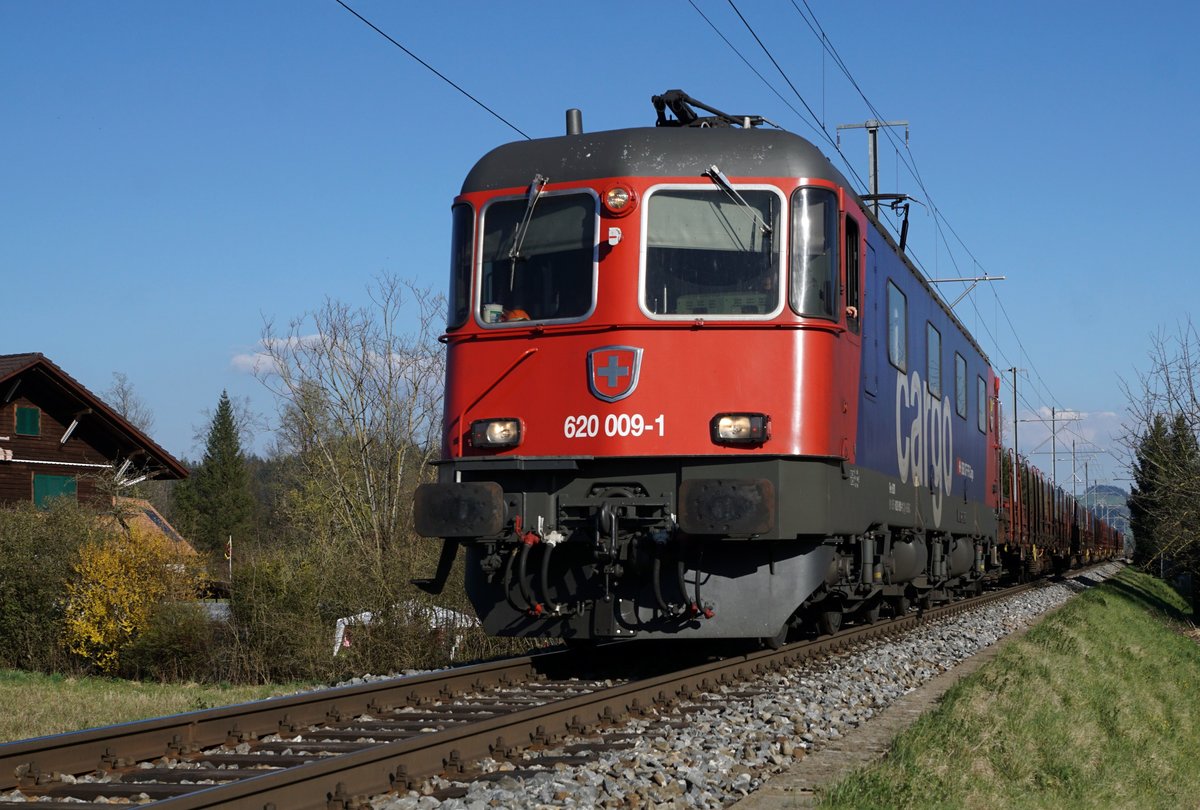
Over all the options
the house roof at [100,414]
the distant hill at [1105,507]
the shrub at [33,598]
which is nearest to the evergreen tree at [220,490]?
the house roof at [100,414]

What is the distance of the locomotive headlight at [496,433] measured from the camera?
875 centimetres

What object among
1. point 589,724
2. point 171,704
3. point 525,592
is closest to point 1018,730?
point 589,724

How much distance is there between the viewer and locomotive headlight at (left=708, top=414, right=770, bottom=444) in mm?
8289

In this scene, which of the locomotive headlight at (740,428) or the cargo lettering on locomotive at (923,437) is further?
the cargo lettering on locomotive at (923,437)

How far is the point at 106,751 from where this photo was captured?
5656mm

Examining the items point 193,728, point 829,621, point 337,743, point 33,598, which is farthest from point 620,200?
point 33,598

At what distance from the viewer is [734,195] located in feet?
28.6

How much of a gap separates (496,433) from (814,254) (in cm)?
243

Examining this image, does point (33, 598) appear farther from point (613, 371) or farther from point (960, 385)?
point (960, 385)

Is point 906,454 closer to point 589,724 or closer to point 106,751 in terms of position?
point 589,724

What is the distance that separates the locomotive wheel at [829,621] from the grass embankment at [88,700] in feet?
15.3

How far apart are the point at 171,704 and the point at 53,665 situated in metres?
6.25

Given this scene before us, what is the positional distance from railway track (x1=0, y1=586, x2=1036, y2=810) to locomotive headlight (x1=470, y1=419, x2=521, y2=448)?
4.91 ft

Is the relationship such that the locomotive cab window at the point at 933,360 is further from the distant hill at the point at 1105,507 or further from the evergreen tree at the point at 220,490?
the evergreen tree at the point at 220,490
